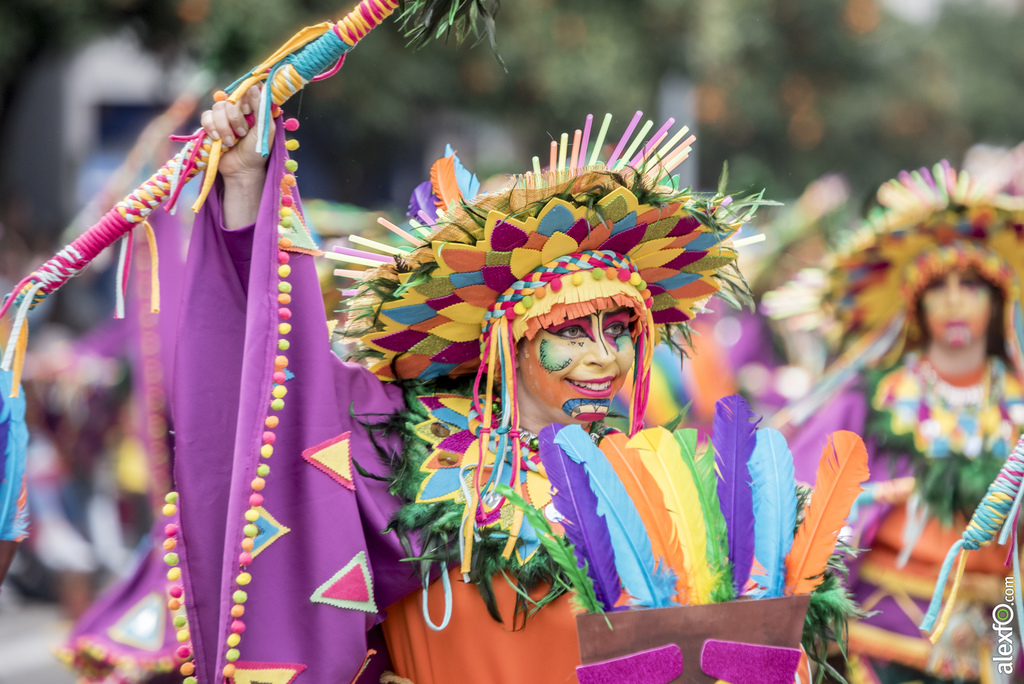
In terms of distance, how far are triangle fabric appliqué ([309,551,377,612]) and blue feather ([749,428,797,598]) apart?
91cm

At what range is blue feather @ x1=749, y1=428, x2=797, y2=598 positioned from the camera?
2.34m

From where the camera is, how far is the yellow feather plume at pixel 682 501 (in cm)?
230

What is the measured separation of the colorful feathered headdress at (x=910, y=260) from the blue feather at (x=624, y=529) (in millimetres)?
2838

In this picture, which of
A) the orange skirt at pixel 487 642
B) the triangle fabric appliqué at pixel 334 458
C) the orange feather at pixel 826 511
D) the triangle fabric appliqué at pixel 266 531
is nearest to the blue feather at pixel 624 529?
the orange feather at pixel 826 511

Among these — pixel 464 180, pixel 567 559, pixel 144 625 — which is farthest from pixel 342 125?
pixel 567 559

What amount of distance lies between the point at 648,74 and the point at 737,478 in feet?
35.6

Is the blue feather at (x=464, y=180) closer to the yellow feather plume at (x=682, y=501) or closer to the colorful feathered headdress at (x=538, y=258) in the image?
the colorful feathered headdress at (x=538, y=258)

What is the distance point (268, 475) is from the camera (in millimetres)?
2633

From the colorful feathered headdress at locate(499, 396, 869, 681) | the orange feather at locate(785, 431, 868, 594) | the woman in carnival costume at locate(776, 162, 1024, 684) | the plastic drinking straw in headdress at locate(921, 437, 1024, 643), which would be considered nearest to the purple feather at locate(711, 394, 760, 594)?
the colorful feathered headdress at locate(499, 396, 869, 681)

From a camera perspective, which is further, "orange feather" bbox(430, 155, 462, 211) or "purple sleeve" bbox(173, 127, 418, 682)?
"orange feather" bbox(430, 155, 462, 211)

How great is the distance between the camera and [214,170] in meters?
2.55

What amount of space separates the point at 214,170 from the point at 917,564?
10.9 feet

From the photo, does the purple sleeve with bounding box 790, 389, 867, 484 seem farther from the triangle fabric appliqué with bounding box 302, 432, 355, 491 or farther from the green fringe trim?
the triangle fabric appliqué with bounding box 302, 432, 355, 491

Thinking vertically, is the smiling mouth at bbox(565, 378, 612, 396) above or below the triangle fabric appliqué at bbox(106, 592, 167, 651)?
above
